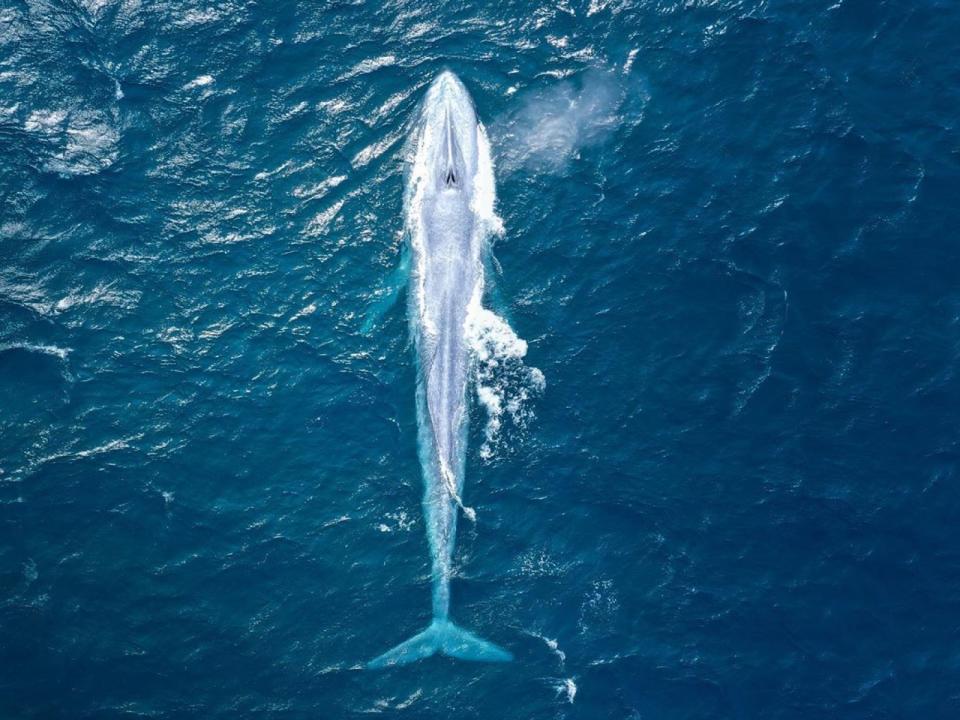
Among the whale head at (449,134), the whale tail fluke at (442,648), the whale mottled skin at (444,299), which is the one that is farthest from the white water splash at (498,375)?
the whale tail fluke at (442,648)

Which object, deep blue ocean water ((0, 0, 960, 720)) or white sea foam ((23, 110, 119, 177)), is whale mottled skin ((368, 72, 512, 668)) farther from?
white sea foam ((23, 110, 119, 177))

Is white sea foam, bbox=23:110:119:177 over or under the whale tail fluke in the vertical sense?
over

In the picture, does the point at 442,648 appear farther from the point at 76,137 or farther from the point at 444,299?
the point at 76,137

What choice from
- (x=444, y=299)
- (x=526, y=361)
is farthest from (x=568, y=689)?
(x=444, y=299)

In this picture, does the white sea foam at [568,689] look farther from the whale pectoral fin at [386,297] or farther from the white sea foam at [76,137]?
the white sea foam at [76,137]

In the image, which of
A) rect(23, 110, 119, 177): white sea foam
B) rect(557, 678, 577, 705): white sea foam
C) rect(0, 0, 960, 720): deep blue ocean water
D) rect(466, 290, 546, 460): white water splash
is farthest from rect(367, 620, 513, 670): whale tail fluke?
rect(23, 110, 119, 177): white sea foam

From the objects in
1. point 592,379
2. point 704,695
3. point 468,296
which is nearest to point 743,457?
point 592,379
